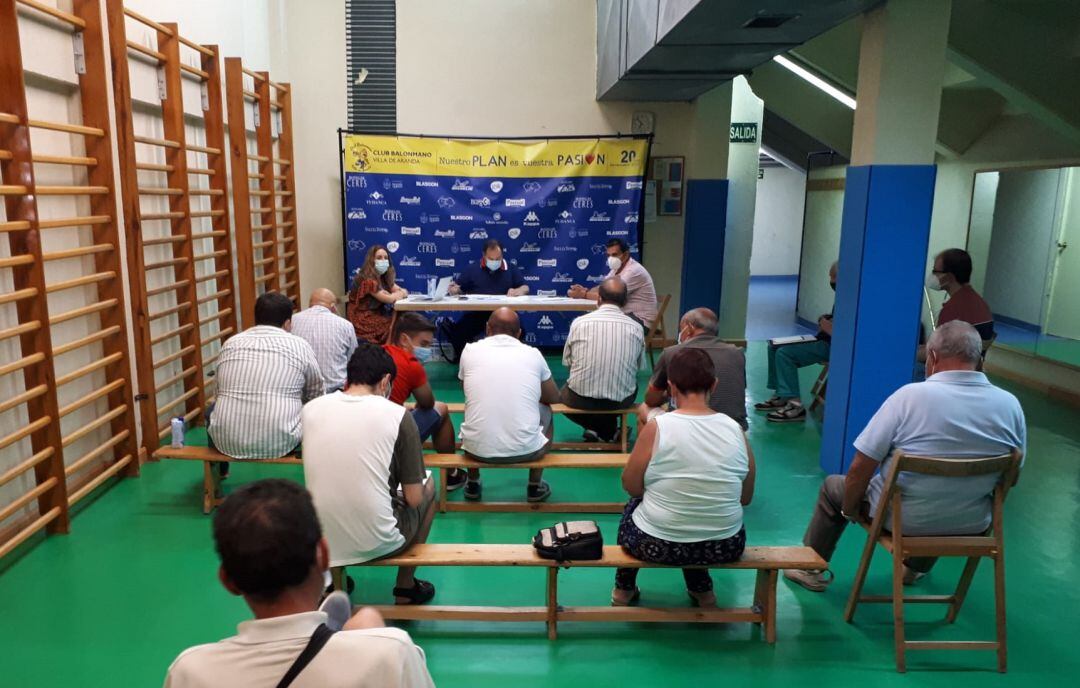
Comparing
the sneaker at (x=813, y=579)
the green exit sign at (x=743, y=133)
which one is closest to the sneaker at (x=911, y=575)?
the sneaker at (x=813, y=579)

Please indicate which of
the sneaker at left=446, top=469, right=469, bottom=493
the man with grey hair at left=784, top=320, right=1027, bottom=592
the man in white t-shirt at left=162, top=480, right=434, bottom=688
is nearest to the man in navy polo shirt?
the sneaker at left=446, top=469, right=469, bottom=493

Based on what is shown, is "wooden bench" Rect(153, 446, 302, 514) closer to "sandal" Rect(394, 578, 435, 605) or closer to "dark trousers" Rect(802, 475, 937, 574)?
"sandal" Rect(394, 578, 435, 605)

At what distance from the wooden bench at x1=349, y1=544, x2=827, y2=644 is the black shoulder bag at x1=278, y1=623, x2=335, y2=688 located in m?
1.68

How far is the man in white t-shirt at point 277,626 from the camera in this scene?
4.26ft

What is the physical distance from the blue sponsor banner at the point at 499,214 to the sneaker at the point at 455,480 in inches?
147

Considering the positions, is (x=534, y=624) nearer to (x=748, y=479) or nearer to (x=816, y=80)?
(x=748, y=479)

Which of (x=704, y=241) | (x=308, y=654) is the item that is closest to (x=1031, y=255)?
(x=704, y=241)

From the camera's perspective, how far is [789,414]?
6.07m

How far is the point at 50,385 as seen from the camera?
376 centimetres

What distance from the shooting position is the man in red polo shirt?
404 centimetres

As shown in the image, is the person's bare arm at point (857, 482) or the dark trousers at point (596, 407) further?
the dark trousers at point (596, 407)

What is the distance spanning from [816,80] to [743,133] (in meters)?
1.26

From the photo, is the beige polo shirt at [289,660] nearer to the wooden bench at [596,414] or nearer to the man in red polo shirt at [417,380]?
the man in red polo shirt at [417,380]

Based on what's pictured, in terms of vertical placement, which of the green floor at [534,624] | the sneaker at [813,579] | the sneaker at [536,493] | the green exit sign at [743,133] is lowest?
the green floor at [534,624]
